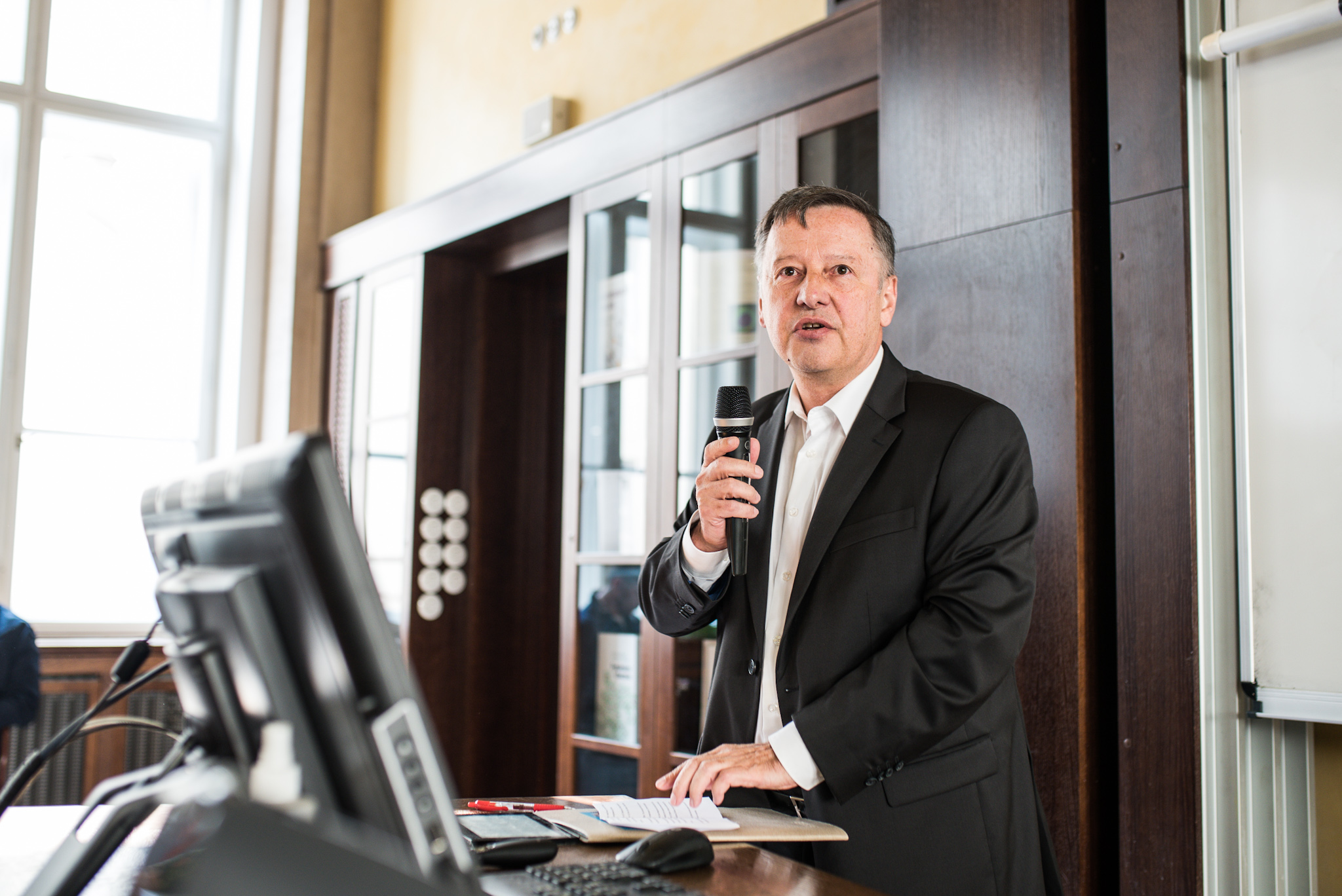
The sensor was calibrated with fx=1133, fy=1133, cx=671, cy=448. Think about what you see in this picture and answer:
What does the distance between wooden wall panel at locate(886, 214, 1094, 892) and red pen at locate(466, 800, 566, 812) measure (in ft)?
3.27

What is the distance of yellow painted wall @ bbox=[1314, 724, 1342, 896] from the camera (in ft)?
6.26

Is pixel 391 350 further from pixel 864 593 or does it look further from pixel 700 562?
pixel 864 593

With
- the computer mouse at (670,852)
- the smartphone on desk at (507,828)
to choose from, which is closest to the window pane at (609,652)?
the smartphone on desk at (507,828)

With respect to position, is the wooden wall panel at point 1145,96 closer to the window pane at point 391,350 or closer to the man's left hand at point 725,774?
the man's left hand at point 725,774

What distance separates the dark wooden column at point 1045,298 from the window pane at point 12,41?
16.0 feet

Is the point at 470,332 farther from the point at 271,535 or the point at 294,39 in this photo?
the point at 271,535

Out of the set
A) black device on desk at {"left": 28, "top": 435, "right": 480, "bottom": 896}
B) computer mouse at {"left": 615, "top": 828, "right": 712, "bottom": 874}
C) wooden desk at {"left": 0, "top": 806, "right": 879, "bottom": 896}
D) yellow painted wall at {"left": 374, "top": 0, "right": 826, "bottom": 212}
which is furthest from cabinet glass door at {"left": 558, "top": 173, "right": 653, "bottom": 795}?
black device on desk at {"left": 28, "top": 435, "right": 480, "bottom": 896}

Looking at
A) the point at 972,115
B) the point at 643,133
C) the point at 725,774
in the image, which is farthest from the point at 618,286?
the point at 725,774

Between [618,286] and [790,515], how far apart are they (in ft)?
6.30

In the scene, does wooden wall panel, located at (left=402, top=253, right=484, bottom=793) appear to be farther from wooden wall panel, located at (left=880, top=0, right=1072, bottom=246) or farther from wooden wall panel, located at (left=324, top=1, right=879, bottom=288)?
wooden wall panel, located at (left=880, top=0, right=1072, bottom=246)

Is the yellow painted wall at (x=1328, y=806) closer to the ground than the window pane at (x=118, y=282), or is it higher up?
closer to the ground

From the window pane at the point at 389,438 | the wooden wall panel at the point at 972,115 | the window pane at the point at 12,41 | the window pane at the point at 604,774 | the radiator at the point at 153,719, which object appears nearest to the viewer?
the wooden wall panel at the point at 972,115

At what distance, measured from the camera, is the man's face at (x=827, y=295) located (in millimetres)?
1844

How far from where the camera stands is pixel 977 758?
1576 mm
